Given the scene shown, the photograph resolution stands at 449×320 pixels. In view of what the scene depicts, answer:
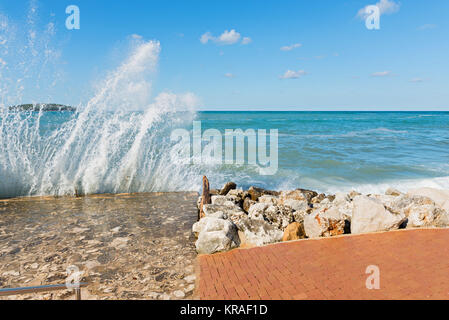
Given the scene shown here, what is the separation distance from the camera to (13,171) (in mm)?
9961

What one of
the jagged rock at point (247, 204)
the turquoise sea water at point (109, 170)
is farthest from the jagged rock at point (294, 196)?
the turquoise sea water at point (109, 170)

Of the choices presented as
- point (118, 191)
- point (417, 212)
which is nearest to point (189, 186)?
point (118, 191)

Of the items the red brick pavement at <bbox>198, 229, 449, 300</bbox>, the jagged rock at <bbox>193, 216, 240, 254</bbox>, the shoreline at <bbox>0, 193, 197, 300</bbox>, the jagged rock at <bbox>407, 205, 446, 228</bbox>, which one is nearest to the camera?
the red brick pavement at <bbox>198, 229, 449, 300</bbox>

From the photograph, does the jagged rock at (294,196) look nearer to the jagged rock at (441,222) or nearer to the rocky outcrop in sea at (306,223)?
the rocky outcrop in sea at (306,223)

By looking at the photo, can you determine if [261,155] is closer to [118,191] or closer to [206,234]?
[118,191]

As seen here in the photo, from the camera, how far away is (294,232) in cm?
584

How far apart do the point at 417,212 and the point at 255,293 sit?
4.36m

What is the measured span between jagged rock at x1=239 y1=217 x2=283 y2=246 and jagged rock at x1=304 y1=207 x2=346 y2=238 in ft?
2.18

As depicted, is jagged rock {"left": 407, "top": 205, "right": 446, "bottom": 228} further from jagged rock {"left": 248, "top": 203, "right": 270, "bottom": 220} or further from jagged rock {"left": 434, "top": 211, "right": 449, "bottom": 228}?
jagged rock {"left": 248, "top": 203, "right": 270, "bottom": 220}

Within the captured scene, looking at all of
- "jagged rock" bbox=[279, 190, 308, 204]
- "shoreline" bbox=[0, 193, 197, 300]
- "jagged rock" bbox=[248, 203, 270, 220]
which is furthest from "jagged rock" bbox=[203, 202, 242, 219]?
"jagged rock" bbox=[279, 190, 308, 204]

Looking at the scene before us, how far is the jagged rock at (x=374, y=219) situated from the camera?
585 cm

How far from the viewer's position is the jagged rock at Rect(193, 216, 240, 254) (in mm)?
5332

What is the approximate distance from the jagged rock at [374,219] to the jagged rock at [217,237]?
8.12ft

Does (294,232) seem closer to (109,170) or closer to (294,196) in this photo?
(294,196)
